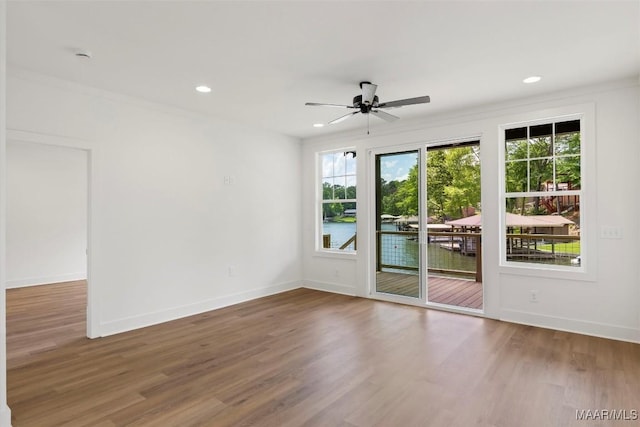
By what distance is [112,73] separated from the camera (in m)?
3.43

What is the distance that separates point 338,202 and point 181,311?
2993 millimetres

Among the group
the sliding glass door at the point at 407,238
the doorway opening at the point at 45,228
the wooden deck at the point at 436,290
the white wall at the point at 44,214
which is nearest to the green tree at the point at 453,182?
the sliding glass door at the point at 407,238

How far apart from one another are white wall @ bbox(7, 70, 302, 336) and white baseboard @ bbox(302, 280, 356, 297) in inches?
22.6

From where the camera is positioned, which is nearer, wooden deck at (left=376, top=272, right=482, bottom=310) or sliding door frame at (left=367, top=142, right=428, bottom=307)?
sliding door frame at (left=367, top=142, right=428, bottom=307)

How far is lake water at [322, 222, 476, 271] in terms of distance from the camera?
17.2ft

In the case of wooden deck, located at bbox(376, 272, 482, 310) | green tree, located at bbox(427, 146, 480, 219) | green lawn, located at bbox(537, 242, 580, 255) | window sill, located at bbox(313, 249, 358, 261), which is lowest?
wooden deck, located at bbox(376, 272, 482, 310)

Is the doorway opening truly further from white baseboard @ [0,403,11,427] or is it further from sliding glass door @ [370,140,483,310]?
sliding glass door @ [370,140,483,310]

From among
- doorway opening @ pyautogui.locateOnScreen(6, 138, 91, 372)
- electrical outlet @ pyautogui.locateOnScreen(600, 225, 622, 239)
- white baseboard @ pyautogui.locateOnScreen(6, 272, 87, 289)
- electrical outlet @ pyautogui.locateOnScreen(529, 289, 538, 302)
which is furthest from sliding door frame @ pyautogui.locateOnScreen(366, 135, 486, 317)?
white baseboard @ pyautogui.locateOnScreen(6, 272, 87, 289)

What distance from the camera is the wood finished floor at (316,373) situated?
234 centimetres

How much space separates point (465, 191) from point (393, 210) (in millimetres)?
3841

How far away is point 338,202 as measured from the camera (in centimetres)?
613

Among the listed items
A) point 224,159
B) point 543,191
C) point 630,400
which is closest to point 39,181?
point 224,159

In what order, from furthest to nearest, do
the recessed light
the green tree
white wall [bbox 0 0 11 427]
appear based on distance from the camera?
the green tree → the recessed light → white wall [bbox 0 0 11 427]

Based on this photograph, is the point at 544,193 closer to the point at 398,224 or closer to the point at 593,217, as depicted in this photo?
the point at 593,217
